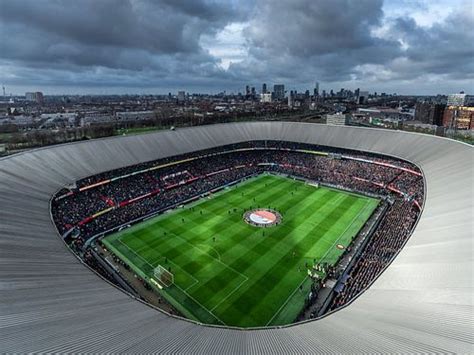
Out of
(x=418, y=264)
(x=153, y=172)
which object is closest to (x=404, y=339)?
(x=418, y=264)

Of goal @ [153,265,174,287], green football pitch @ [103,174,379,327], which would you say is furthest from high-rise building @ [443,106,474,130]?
goal @ [153,265,174,287]

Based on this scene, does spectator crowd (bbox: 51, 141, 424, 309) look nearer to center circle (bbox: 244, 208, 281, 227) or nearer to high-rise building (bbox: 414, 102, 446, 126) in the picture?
center circle (bbox: 244, 208, 281, 227)

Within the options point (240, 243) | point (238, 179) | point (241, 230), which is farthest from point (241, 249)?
point (238, 179)

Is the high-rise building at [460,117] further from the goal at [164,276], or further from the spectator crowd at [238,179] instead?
the goal at [164,276]

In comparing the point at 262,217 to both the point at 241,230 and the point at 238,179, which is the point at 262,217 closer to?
the point at 241,230

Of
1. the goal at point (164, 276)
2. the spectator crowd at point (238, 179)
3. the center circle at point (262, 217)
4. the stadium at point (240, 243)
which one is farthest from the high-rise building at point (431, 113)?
the goal at point (164, 276)

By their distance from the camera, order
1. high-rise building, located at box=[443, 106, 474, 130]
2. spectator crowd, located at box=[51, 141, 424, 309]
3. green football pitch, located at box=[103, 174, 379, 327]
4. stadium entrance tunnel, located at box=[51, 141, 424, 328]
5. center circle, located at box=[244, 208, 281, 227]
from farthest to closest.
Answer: high-rise building, located at box=[443, 106, 474, 130]
center circle, located at box=[244, 208, 281, 227]
spectator crowd, located at box=[51, 141, 424, 309]
stadium entrance tunnel, located at box=[51, 141, 424, 328]
green football pitch, located at box=[103, 174, 379, 327]

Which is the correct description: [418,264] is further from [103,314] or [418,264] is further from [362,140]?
[362,140]
